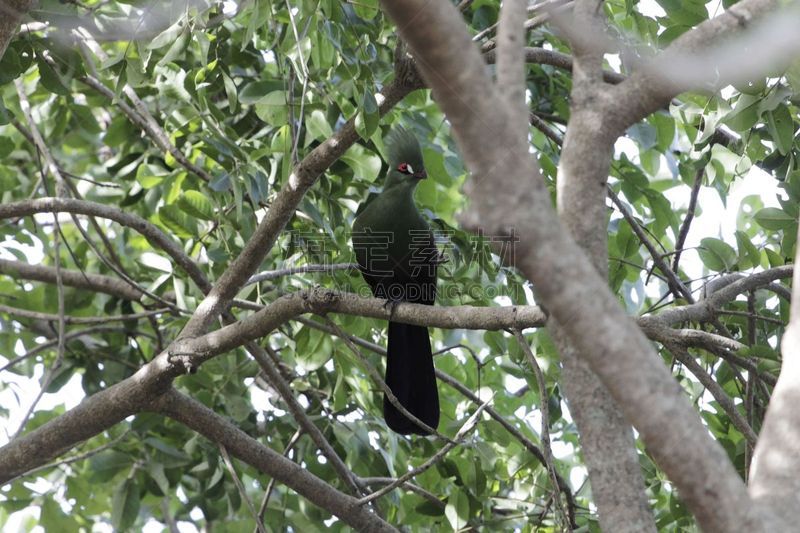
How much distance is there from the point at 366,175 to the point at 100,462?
170 centimetres

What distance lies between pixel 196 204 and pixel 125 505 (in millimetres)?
1370

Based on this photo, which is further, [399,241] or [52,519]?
[399,241]

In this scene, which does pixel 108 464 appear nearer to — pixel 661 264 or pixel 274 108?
pixel 274 108

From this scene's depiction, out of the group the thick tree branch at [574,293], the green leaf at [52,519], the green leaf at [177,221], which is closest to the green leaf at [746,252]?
the thick tree branch at [574,293]

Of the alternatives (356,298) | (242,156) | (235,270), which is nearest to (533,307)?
(356,298)

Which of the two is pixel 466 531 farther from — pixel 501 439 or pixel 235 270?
pixel 235 270

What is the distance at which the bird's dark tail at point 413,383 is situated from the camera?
3703 mm

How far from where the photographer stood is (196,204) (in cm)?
340

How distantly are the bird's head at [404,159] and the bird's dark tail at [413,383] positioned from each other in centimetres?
76

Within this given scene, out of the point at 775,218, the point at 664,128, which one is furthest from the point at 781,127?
the point at 664,128

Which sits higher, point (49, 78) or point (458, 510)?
point (49, 78)

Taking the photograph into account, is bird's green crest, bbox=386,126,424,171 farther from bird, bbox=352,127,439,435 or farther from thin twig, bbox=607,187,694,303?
thin twig, bbox=607,187,694,303

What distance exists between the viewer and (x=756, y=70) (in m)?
2.39

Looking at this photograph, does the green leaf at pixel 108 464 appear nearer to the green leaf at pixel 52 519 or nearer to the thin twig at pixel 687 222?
the green leaf at pixel 52 519
